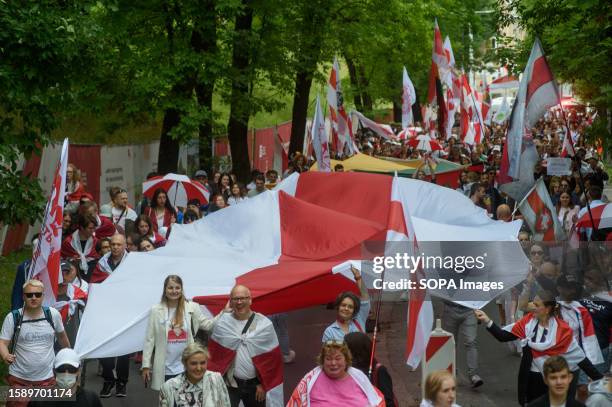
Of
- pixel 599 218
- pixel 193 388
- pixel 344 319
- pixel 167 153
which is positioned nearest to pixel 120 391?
pixel 344 319

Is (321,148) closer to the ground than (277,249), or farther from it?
farther from it

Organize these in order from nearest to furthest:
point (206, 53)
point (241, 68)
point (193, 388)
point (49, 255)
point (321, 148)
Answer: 1. point (193, 388)
2. point (49, 255)
3. point (206, 53)
4. point (321, 148)
5. point (241, 68)

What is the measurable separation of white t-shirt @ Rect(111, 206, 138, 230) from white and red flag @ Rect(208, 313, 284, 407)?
6.09 metres

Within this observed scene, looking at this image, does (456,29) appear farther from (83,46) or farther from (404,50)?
(83,46)

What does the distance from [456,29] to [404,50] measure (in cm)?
700

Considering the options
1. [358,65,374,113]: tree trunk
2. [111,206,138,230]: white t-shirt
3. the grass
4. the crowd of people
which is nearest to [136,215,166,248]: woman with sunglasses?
the crowd of people

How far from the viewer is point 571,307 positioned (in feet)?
31.3

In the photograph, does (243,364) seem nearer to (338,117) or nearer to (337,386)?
(337,386)

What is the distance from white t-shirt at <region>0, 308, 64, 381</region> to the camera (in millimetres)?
9141

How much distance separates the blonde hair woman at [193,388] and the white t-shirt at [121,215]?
7667 mm

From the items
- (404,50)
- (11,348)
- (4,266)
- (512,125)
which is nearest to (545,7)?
(512,125)

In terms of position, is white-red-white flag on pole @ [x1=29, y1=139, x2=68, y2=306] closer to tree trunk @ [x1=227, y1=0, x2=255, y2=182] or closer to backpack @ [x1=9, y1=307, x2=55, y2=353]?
backpack @ [x1=9, y1=307, x2=55, y2=353]

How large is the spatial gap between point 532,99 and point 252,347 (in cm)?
690

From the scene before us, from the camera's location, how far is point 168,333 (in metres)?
9.55
